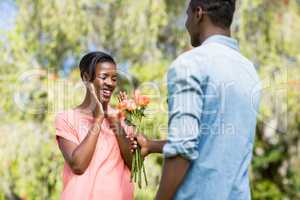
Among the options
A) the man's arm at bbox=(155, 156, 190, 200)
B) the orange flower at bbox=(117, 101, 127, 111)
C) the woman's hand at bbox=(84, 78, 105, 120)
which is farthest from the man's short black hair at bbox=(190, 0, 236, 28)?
the orange flower at bbox=(117, 101, 127, 111)

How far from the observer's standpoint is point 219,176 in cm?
173

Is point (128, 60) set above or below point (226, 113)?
above

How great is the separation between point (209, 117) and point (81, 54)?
16.1ft

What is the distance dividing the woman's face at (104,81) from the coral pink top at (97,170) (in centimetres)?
11

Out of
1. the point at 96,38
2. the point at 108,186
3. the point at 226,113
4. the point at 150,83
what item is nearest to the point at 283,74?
the point at 150,83

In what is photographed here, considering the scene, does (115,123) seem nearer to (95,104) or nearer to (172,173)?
(95,104)

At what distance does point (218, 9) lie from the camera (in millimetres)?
1787

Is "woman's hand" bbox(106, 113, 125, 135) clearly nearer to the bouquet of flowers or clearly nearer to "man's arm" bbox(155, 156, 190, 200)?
the bouquet of flowers

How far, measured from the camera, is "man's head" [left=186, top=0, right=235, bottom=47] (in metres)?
1.79

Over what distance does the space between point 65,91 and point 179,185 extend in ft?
14.9

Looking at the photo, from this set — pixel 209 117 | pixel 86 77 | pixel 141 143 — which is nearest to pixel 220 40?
pixel 209 117

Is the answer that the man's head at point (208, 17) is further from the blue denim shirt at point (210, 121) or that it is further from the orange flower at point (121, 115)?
the orange flower at point (121, 115)

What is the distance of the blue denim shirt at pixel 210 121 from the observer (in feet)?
5.53

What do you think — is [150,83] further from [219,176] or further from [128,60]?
[219,176]
